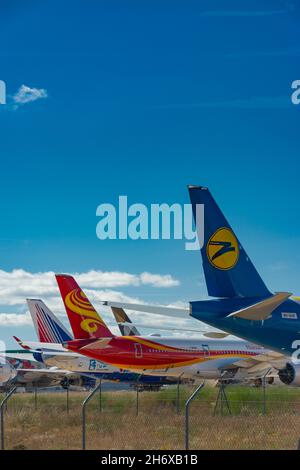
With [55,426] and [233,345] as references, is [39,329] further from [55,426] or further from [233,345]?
[55,426]

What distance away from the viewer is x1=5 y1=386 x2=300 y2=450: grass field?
17.6 meters

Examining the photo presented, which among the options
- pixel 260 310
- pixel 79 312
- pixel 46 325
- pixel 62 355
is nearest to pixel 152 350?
pixel 79 312

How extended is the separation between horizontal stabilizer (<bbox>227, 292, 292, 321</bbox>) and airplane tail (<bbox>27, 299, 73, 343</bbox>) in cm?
2542

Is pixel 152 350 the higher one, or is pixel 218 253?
pixel 218 253

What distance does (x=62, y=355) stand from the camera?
39250 mm

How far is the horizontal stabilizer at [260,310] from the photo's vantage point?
19066mm

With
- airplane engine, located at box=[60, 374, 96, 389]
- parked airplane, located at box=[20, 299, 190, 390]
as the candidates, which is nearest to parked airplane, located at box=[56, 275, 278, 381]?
parked airplane, located at box=[20, 299, 190, 390]

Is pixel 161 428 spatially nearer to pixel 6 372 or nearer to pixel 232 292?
pixel 232 292

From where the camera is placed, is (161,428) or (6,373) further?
(6,373)

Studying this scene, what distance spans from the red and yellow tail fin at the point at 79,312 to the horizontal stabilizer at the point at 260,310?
18.2 m

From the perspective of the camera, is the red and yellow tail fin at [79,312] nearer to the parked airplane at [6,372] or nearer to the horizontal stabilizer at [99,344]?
the horizontal stabilizer at [99,344]

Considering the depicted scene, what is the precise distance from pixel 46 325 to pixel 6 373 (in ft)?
12.3
